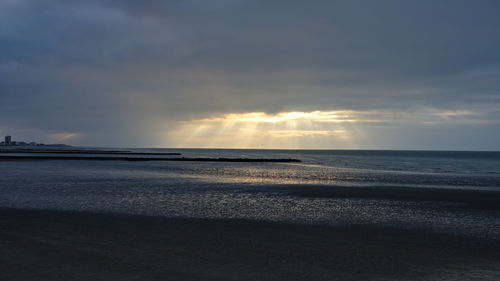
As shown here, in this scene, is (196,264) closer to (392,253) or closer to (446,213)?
(392,253)

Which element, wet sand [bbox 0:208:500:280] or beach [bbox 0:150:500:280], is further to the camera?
beach [bbox 0:150:500:280]

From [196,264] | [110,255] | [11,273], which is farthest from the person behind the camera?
[110,255]

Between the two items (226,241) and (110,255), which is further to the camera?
(226,241)

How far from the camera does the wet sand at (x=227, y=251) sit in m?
9.34

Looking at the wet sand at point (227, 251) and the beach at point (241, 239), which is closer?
the wet sand at point (227, 251)

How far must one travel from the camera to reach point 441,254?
38.5 ft

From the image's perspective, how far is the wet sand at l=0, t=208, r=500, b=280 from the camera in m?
9.34

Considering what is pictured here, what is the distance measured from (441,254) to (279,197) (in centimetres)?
1568

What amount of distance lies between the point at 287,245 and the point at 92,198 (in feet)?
54.8

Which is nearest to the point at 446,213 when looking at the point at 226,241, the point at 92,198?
the point at 226,241

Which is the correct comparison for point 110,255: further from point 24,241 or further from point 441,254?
point 441,254

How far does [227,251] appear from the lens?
11523 millimetres

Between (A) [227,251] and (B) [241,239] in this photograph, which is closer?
(A) [227,251]

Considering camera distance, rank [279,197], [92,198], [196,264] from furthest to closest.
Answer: [279,197], [92,198], [196,264]
